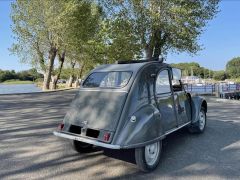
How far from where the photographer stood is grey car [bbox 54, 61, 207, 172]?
464 cm

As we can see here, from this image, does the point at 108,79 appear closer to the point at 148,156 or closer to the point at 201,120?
the point at 148,156

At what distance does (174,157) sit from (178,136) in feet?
5.44

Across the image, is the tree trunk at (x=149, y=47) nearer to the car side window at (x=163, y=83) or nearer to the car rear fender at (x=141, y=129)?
the car side window at (x=163, y=83)

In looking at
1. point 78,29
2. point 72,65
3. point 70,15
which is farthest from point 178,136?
point 72,65

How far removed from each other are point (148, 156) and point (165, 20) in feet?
59.4

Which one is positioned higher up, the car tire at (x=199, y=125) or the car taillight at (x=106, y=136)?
the car taillight at (x=106, y=136)

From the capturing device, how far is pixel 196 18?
72.7 feet

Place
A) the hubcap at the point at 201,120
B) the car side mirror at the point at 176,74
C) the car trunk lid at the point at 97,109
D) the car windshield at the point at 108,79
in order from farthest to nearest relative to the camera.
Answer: the hubcap at the point at 201,120 → the car side mirror at the point at 176,74 → the car windshield at the point at 108,79 → the car trunk lid at the point at 97,109

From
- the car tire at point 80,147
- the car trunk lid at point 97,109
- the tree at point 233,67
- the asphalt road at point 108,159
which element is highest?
the tree at point 233,67

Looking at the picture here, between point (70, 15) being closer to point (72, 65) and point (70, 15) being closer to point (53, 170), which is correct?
point (72, 65)

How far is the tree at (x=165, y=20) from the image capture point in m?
21.1

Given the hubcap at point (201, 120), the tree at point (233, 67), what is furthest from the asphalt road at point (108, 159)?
the tree at point (233, 67)

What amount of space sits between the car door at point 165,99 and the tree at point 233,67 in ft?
382

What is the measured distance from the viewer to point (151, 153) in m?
5.02
